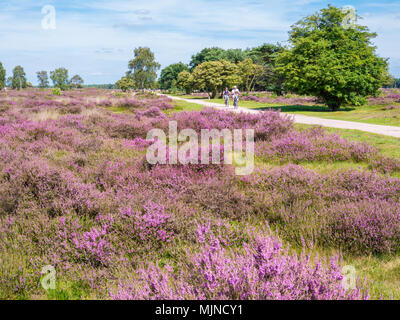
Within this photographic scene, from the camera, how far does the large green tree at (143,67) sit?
2458 inches

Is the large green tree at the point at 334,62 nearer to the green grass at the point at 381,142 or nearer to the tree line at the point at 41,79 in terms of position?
→ the green grass at the point at 381,142

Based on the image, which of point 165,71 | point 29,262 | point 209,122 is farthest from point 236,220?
point 165,71

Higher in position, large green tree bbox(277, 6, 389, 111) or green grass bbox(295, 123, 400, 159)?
large green tree bbox(277, 6, 389, 111)

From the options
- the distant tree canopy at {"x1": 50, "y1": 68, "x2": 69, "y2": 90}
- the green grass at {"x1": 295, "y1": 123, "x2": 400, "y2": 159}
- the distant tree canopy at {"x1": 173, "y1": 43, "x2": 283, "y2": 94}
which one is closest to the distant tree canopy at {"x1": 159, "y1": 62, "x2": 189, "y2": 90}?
the distant tree canopy at {"x1": 173, "y1": 43, "x2": 283, "y2": 94}

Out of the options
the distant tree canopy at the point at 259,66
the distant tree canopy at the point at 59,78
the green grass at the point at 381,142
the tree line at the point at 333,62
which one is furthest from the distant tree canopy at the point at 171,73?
the green grass at the point at 381,142

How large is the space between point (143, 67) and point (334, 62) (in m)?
49.8

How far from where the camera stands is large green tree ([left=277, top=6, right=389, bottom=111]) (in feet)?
70.6

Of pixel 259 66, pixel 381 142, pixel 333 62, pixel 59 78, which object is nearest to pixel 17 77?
pixel 59 78

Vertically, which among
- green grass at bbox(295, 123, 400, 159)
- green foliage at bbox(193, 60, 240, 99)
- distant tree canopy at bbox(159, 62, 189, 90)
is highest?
distant tree canopy at bbox(159, 62, 189, 90)

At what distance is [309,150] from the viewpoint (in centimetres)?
756

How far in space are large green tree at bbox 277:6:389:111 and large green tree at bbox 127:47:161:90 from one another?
141 ft

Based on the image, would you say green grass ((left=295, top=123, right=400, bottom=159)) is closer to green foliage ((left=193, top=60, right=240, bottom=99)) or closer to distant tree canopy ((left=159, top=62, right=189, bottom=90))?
green foliage ((left=193, top=60, right=240, bottom=99))
